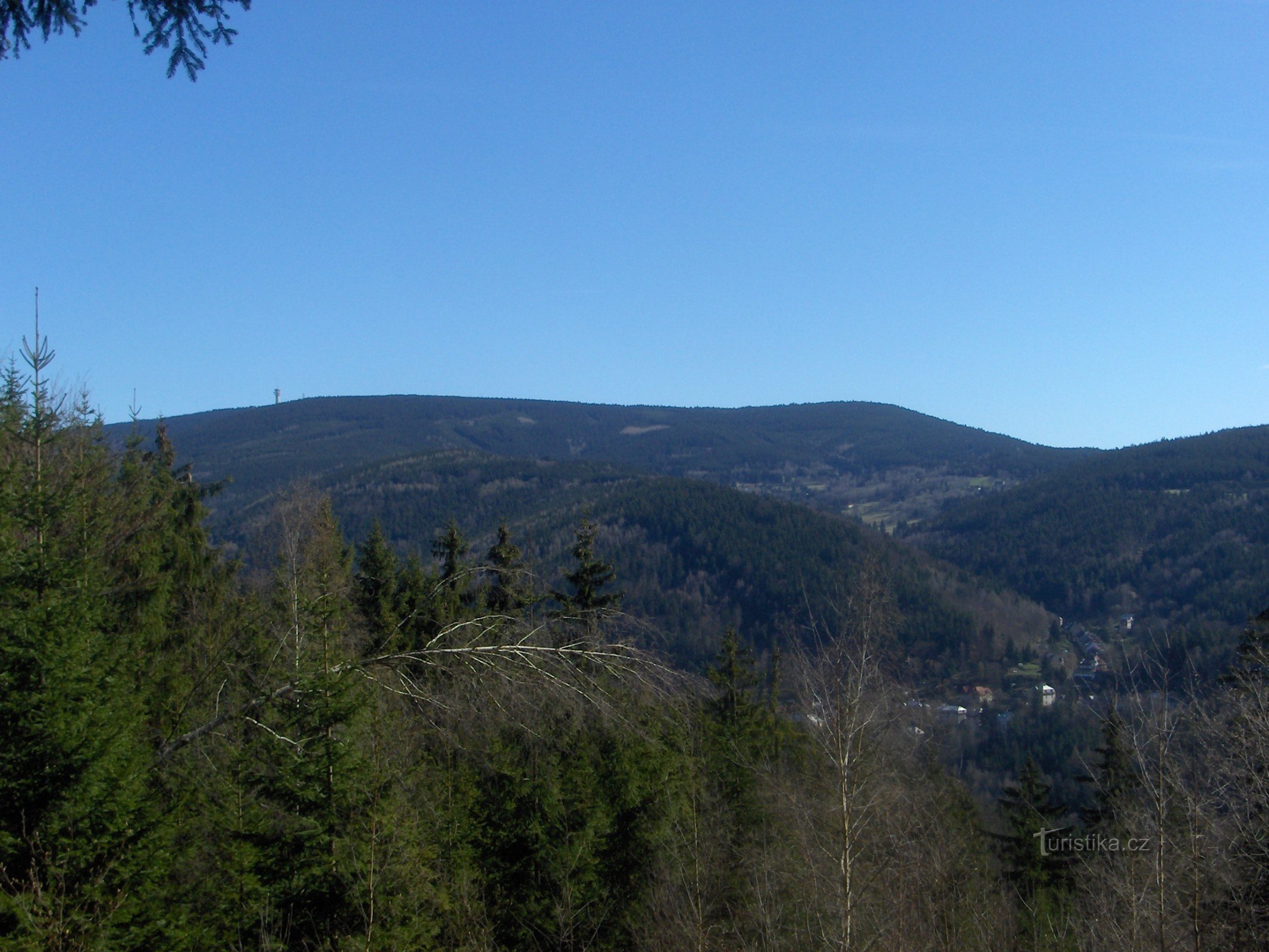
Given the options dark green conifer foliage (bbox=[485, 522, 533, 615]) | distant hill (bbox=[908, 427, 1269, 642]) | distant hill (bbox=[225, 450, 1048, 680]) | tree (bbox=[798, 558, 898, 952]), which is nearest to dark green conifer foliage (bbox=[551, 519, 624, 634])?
dark green conifer foliage (bbox=[485, 522, 533, 615])

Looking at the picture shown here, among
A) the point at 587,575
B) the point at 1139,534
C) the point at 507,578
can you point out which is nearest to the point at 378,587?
the point at 587,575

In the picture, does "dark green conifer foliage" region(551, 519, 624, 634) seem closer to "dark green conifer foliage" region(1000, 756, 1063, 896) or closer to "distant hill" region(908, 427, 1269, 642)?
"dark green conifer foliage" region(1000, 756, 1063, 896)

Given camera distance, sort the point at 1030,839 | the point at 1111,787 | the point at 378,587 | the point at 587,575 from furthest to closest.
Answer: the point at 1030,839
the point at 378,587
the point at 587,575
the point at 1111,787

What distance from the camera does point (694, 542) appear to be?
366 ft

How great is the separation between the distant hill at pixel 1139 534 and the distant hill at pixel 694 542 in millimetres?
12469

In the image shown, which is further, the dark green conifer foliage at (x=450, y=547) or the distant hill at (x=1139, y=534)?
the distant hill at (x=1139, y=534)

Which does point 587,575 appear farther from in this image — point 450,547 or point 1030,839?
point 1030,839

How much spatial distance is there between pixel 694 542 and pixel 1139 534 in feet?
185

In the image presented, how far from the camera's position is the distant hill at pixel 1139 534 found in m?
95.1

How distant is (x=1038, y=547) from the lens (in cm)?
12238

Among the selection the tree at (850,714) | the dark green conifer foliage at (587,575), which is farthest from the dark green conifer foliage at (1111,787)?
the dark green conifer foliage at (587,575)

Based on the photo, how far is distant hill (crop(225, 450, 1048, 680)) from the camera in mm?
81938

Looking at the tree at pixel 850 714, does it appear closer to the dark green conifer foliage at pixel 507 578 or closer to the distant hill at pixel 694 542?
the dark green conifer foliage at pixel 507 578

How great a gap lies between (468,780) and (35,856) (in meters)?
10.4
